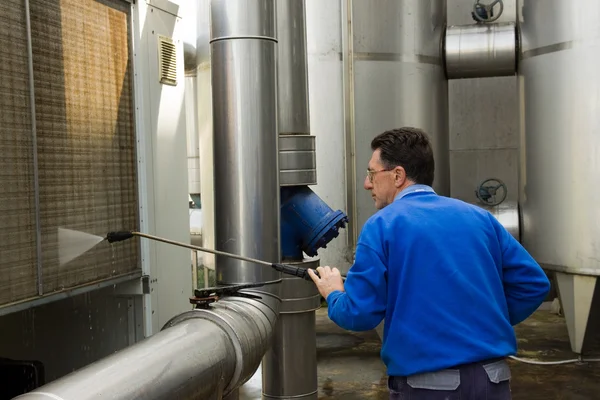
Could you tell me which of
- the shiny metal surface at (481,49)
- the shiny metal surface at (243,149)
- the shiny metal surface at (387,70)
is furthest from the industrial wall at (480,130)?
the shiny metal surface at (243,149)

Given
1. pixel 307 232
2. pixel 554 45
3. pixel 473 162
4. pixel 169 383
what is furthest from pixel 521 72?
pixel 169 383

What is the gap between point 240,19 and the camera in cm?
289

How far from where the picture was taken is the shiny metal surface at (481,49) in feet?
18.2

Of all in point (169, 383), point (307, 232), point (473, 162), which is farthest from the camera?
point (473, 162)

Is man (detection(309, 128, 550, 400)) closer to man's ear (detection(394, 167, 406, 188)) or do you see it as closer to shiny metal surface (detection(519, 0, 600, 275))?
man's ear (detection(394, 167, 406, 188))

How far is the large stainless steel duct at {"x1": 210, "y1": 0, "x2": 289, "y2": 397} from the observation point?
9.47 ft

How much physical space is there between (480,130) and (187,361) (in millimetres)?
6086

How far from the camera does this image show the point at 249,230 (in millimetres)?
2904

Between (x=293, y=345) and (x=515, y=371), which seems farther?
(x=515, y=371)

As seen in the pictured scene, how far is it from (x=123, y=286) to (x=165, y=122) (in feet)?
2.70

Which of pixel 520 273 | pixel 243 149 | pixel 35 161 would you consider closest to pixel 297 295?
pixel 243 149

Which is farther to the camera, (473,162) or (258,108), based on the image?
(473,162)

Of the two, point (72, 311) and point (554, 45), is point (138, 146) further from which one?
point (554, 45)

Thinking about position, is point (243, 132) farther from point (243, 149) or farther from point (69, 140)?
point (69, 140)
